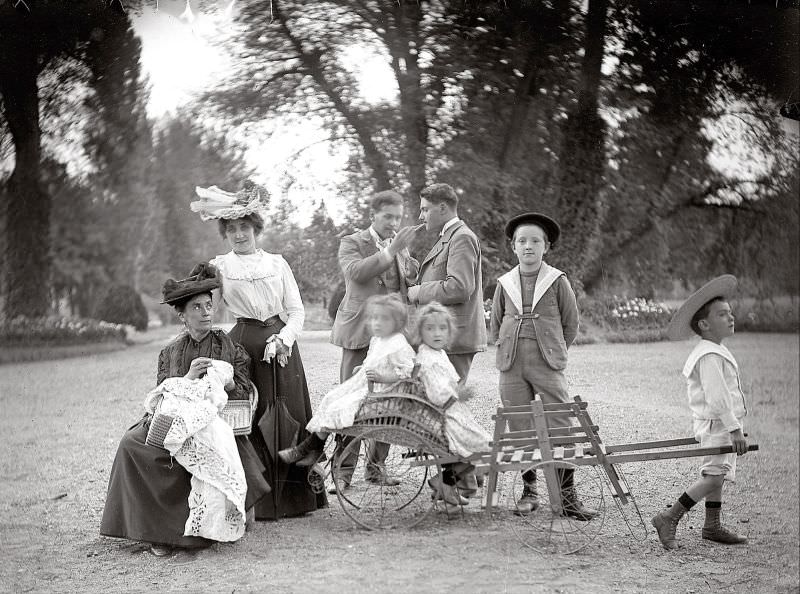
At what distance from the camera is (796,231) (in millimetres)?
3301

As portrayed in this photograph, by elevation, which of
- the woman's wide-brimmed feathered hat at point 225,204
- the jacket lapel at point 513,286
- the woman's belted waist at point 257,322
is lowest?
the woman's belted waist at point 257,322

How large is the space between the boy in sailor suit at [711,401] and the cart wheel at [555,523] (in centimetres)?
22

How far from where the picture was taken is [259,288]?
9.87ft

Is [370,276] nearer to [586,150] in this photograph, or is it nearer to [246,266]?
[246,266]

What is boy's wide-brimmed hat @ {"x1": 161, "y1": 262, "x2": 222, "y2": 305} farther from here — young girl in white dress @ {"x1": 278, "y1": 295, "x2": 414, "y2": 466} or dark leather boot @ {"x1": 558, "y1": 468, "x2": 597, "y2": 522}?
dark leather boot @ {"x1": 558, "y1": 468, "x2": 597, "y2": 522}

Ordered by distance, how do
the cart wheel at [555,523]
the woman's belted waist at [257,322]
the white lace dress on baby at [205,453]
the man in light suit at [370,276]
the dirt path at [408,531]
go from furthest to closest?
the woman's belted waist at [257,322]
the man in light suit at [370,276]
the white lace dress on baby at [205,453]
the cart wheel at [555,523]
the dirt path at [408,531]

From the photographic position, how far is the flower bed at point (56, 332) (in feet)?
10.2

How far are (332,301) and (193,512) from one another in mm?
963

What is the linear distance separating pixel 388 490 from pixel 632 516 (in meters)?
0.87

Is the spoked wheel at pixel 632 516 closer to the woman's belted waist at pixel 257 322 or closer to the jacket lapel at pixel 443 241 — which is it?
the jacket lapel at pixel 443 241

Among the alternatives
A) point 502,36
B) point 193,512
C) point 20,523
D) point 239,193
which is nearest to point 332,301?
point 239,193

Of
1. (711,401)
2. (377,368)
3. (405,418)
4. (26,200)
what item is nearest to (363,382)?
(377,368)

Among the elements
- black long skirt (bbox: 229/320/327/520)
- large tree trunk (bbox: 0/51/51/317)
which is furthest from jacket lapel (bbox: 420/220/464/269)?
large tree trunk (bbox: 0/51/51/317)

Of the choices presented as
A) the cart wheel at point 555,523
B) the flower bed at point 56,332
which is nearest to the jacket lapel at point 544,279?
the cart wheel at point 555,523
